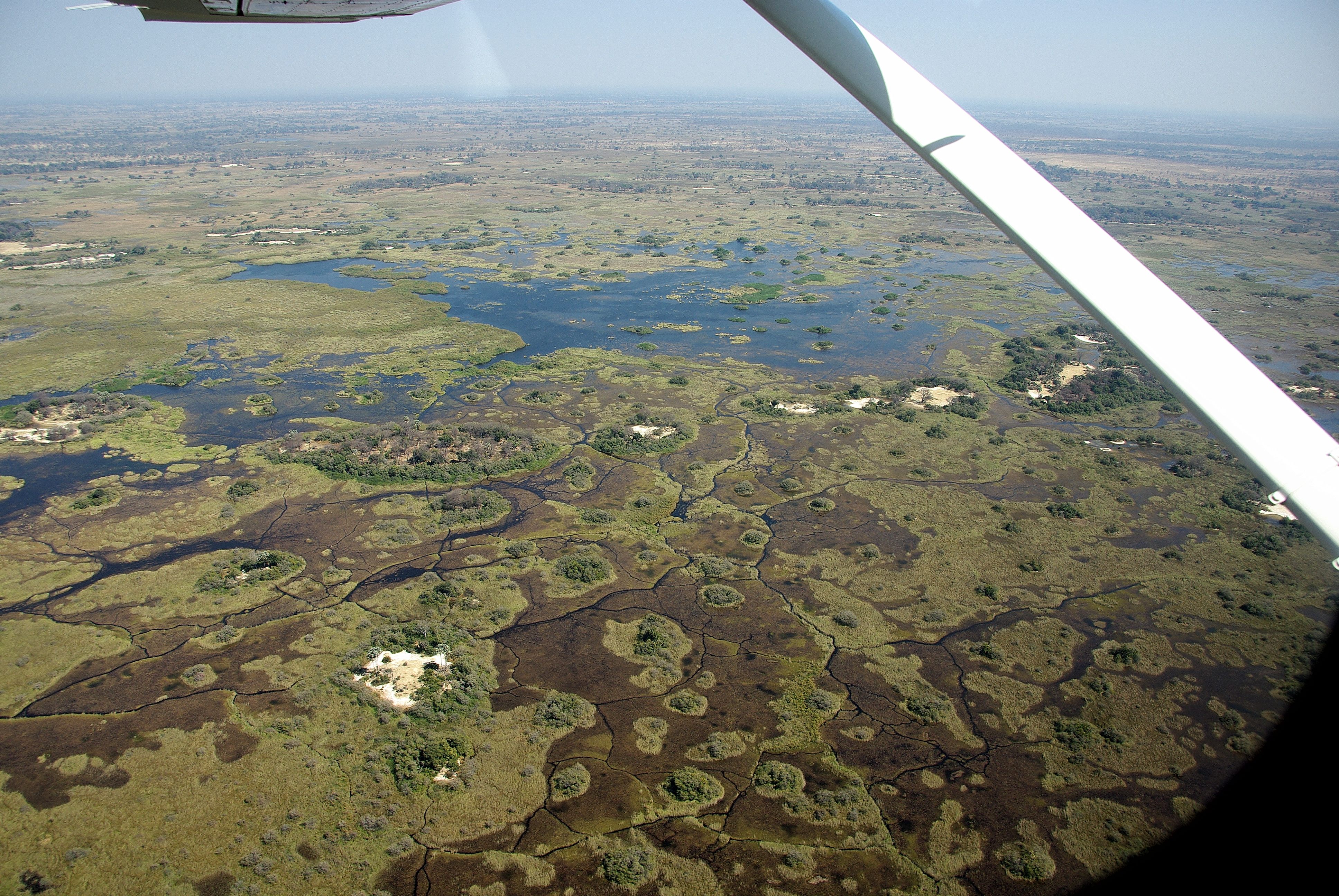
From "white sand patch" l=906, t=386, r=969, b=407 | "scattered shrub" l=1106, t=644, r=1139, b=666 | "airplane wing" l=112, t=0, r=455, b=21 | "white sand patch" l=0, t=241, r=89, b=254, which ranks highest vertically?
"airplane wing" l=112, t=0, r=455, b=21

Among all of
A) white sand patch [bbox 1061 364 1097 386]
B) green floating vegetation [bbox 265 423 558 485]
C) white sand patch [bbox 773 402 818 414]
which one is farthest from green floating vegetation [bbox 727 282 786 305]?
green floating vegetation [bbox 265 423 558 485]

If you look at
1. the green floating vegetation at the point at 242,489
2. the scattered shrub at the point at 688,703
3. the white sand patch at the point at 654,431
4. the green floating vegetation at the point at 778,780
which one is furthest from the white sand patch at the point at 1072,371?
the green floating vegetation at the point at 242,489

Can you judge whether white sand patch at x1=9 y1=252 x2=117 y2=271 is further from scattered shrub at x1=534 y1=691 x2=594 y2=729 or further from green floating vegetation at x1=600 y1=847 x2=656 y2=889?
green floating vegetation at x1=600 y1=847 x2=656 y2=889

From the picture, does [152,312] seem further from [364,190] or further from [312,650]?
[364,190]

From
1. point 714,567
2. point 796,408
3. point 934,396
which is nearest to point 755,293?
point 934,396

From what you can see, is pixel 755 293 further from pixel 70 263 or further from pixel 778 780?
pixel 70 263

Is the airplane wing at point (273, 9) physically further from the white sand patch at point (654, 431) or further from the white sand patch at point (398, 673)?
the white sand patch at point (654, 431)
